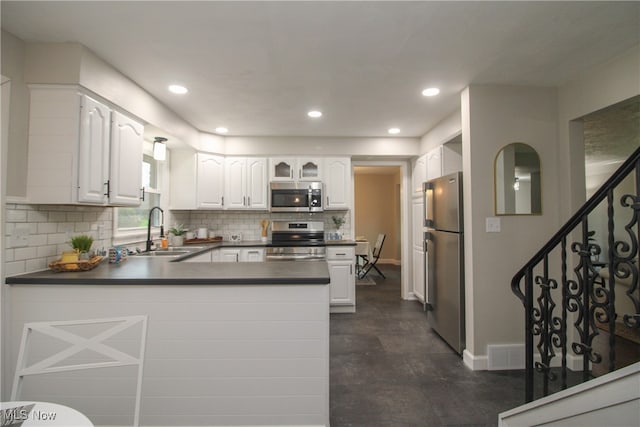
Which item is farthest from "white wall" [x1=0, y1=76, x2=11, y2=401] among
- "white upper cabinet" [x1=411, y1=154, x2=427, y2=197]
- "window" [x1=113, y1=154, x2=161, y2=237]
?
"white upper cabinet" [x1=411, y1=154, x2=427, y2=197]

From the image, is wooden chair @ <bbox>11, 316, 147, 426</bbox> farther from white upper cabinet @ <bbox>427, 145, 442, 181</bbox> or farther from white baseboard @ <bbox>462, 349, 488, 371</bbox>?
white upper cabinet @ <bbox>427, 145, 442, 181</bbox>

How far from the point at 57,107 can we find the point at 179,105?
126 centimetres

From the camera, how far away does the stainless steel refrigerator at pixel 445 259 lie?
2682mm

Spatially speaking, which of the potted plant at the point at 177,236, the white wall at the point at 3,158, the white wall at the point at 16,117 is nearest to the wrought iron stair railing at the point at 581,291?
the white wall at the point at 3,158

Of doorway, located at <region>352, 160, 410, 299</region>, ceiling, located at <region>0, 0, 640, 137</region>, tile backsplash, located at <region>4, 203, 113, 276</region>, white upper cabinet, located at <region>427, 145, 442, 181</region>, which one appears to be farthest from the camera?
doorway, located at <region>352, 160, 410, 299</region>

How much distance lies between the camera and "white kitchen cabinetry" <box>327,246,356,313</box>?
3.97m

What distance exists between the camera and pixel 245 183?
4.28m

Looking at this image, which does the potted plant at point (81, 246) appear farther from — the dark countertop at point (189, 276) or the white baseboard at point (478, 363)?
the white baseboard at point (478, 363)

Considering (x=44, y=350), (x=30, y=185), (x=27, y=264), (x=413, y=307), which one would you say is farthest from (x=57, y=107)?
(x=413, y=307)

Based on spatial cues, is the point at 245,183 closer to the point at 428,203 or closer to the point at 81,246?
the point at 81,246

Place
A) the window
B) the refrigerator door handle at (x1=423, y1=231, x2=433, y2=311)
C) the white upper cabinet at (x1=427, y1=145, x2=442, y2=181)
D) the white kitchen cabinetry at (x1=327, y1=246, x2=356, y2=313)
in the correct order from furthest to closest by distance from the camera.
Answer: the white kitchen cabinetry at (x1=327, y1=246, x2=356, y2=313), the white upper cabinet at (x1=427, y1=145, x2=442, y2=181), the refrigerator door handle at (x1=423, y1=231, x2=433, y2=311), the window

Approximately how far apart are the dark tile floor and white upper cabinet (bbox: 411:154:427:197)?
1.93m

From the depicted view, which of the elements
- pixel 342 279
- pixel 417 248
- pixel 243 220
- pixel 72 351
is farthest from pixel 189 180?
pixel 417 248

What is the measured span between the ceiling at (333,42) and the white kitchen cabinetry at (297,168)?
1.38 meters
